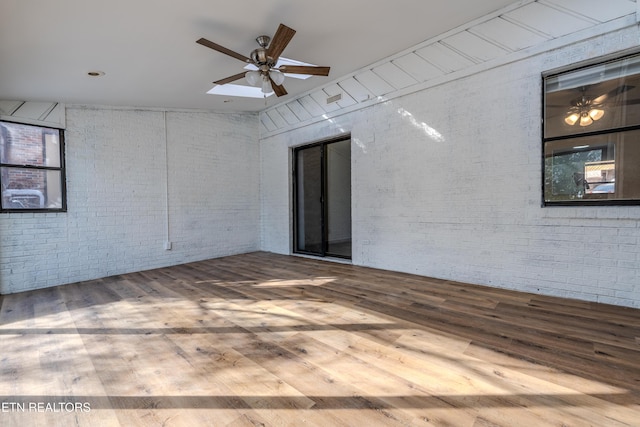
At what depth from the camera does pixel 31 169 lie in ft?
15.0

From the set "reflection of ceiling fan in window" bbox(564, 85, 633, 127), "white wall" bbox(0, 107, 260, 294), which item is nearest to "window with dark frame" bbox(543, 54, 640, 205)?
"reflection of ceiling fan in window" bbox(564, 85, 633, 127)

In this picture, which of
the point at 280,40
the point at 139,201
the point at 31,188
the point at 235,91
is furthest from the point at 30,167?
the point at 280,40

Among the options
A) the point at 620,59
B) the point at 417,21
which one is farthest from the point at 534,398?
the point at 417,21

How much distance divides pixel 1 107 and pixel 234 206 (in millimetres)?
3811

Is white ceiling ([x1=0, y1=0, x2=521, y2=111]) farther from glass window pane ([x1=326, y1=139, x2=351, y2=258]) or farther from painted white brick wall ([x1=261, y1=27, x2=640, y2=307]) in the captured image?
glass window pane ([x1=326, y1=139, x2=351, y2=258])

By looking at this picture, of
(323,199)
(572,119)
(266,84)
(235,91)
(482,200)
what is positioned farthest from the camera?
(323,199)

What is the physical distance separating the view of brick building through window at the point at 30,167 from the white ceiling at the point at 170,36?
51cm

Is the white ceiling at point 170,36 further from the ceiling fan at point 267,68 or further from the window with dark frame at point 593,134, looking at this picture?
the window with dark frame at point 593,134

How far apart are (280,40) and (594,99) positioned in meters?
3.31

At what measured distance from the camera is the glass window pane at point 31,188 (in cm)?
440

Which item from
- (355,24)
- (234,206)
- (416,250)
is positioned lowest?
(416,250)

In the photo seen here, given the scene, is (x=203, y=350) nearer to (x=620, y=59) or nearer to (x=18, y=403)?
(x=18, y=403)

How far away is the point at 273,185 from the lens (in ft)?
23.0

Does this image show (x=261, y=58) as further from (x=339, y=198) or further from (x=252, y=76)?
(x=339, y=198)
